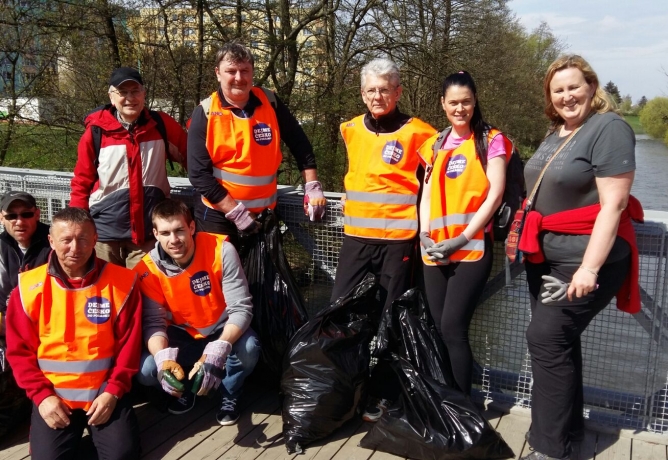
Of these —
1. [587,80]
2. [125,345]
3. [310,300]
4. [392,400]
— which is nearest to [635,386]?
[392,400]

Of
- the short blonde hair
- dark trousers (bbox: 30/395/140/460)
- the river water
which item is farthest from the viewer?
the river water

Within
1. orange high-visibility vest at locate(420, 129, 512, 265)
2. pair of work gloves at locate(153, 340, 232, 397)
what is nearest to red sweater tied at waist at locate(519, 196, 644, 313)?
orange high-visibility vest at locate(420, 129, 512, 265)

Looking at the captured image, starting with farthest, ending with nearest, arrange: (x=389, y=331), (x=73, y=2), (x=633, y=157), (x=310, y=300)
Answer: (x=73, y=2), (x=310, y=300), (x=389, y=331), (x=633, y=157)

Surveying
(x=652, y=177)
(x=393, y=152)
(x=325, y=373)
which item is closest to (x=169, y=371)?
(x=325, y=373)

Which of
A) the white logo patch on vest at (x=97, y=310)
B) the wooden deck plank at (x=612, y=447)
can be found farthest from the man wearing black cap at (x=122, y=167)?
the wooden deck plank at (x=612, y=447)

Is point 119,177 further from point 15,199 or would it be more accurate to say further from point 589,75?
point 589,75

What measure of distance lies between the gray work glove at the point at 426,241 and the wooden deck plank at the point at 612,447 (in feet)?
3.94

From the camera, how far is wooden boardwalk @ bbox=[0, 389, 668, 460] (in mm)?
2711

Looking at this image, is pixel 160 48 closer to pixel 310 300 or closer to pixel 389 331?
pixel 310 300

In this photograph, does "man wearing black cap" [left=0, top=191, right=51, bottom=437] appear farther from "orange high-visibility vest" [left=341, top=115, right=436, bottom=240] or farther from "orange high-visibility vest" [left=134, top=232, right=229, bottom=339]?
"orange high-visibility vest" [left=341, top=115, right=436, bottom=240]

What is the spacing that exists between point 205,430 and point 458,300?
4.60ft

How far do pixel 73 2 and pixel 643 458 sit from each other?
8124 millimetres

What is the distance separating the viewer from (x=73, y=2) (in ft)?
25.7

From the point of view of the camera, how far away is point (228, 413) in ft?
9.89
